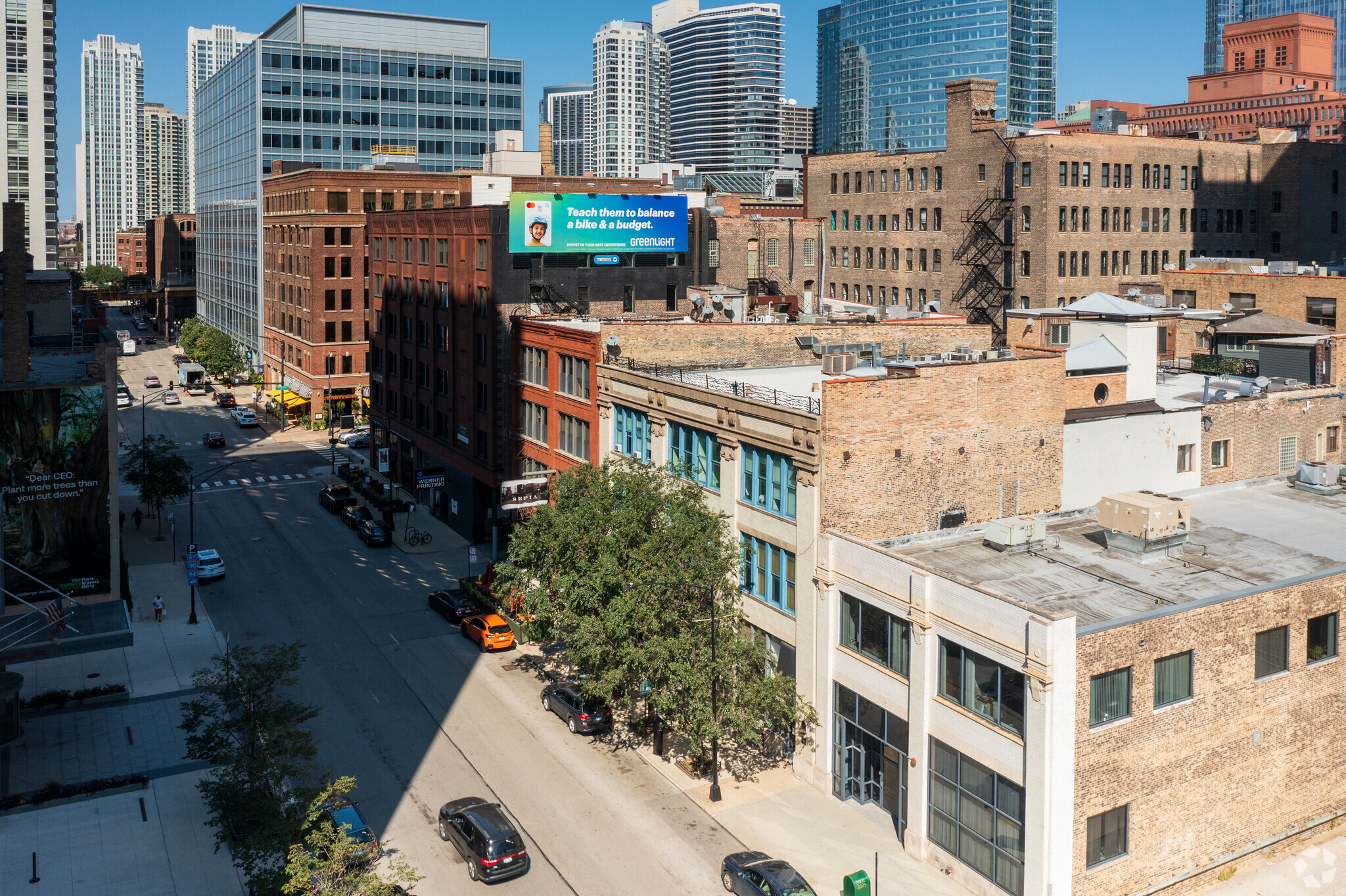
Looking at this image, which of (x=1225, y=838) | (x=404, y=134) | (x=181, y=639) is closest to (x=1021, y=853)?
(x=1225, y=838)

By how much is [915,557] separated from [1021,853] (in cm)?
972

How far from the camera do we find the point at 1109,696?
30.8m

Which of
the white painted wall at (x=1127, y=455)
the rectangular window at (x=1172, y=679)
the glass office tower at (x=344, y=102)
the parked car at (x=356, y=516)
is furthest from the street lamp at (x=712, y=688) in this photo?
the glass office tower at (x=344, y=102)

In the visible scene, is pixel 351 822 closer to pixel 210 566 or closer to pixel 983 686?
pixel 983 686

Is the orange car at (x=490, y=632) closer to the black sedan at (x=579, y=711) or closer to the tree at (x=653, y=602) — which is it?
the black sedan at (x=579, y=711)

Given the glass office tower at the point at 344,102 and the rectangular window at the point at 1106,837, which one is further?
the glass office tower at the point at 344,102

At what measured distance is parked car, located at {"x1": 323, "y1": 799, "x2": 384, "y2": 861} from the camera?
108ft

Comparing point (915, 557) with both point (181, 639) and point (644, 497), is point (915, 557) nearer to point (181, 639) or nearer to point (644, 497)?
point (644, 497)

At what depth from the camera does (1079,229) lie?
3664 inches

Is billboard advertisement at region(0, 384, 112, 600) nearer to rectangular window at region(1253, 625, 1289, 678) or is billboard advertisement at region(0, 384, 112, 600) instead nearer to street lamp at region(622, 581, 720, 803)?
street lamp at region(622, 581, 720, 803)

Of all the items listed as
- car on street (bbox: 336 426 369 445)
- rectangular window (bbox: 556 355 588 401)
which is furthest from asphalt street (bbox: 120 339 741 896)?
car on street (bbox: 336 426 369 445)

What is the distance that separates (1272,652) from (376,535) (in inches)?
2036

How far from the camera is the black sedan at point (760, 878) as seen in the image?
103 ft

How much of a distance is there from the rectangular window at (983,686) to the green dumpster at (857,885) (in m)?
5.44
